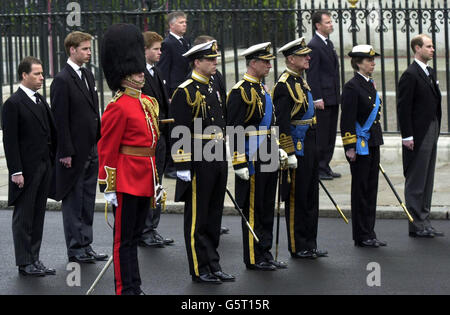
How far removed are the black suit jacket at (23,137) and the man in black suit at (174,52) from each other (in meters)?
4.29

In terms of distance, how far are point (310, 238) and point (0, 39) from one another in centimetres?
782

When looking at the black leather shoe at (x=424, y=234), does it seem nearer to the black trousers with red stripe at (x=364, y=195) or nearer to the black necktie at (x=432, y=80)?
the black trousers with red stripe at (x=364, y=195)

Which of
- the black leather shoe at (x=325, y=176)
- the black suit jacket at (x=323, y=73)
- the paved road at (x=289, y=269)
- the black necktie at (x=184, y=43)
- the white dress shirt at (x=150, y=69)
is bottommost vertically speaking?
the paved road at (x=289, y=269)

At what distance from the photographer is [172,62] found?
49.3 ft

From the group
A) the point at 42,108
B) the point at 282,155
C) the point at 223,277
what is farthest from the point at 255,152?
the point at 42,108

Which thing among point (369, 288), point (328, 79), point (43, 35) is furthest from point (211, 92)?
point (43, 35)

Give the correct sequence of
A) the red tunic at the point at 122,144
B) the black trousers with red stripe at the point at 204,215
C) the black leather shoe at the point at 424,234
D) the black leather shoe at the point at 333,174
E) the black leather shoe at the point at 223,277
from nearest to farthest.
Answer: the red tunic at the point at 122,144 < the black trousers with red stripe at the point at 204,215 < the black leather shoe at the point at 223,277 < the black leather shoe at the point at 424,234 < the black leather shoe at the point at 333,174

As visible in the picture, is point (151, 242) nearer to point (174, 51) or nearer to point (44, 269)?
point (44, 269)

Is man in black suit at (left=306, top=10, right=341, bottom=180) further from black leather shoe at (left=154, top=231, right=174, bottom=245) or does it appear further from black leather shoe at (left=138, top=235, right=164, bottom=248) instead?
black leather shoe at (left=138, top=235, right=164, bottom=248)

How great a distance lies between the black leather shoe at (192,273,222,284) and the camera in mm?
10086

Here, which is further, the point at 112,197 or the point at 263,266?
the point at 263,266

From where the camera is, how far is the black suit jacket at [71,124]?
437 inches

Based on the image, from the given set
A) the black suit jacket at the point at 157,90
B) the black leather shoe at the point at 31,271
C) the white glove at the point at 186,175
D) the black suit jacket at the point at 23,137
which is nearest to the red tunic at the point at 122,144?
the white glove at the point at 186,175

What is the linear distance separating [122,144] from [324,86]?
6216 millimetres
